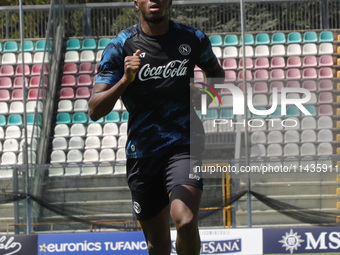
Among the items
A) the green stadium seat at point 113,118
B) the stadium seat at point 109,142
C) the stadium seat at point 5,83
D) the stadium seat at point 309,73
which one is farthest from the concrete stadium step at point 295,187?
the stadium seat at point 5,83

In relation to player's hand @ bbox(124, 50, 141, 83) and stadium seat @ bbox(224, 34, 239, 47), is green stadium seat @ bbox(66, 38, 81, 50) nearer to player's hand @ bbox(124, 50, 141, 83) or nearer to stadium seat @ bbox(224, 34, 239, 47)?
stadium seat @ bbox(224, 34, 239, 47)

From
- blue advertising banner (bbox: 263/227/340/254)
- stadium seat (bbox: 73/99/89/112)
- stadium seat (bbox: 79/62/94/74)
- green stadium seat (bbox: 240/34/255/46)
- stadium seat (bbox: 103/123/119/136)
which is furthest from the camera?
green stadium seat (bbox: 240/34/255/46)

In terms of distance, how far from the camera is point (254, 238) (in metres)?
9.52

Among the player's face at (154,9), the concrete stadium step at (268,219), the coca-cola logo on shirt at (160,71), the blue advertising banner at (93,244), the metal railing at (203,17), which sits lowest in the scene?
the blue advertising banner at (93,244)

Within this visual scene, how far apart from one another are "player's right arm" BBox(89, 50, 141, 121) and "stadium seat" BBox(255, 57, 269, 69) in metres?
11.2

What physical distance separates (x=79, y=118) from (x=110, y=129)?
82 centimetres

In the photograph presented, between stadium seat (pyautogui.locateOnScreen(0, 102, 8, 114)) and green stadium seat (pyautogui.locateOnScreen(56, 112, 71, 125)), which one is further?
stadium seat (pyautogui.locateOnScreen(0, 102, 8, 114))

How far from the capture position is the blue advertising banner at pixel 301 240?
9453mm

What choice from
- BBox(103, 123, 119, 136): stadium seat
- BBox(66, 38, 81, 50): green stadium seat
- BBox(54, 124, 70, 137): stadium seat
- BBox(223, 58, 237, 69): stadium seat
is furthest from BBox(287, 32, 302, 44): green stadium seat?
BBox(54, 124, 70, 137): stadium seat

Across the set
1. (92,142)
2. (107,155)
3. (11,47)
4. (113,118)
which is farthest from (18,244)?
(11,47)

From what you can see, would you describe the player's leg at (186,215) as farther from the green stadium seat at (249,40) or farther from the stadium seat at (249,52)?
the green stadium seat at (249,40)

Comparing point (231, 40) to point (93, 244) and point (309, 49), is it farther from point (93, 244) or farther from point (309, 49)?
point (93, 244)

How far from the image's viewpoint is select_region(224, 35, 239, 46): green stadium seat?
15844 millimetres

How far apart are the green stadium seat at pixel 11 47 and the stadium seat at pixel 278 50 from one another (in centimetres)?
552
